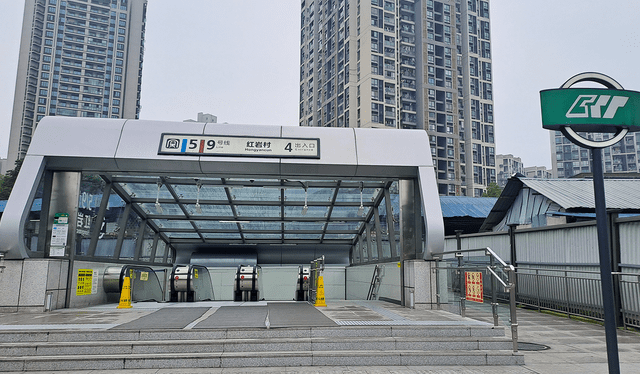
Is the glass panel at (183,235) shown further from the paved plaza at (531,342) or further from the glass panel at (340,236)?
the paved plaza at (531,342)

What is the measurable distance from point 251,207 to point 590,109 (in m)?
11.5

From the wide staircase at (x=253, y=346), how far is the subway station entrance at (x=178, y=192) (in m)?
3.22

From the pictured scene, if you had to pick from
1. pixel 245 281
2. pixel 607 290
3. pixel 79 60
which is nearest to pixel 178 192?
pixel 245 281

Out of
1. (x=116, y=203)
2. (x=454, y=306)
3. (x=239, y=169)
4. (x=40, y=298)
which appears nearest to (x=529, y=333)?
(x=454, y=306)

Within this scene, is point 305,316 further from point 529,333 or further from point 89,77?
→ point 89,77

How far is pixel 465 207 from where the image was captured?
92.8 ft

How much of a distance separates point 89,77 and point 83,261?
10778cm

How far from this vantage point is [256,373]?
6.14 meters

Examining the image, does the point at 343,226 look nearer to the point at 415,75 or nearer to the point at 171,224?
the point at 171,224

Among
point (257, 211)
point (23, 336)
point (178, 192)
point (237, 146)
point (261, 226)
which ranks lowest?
point (23, 336)

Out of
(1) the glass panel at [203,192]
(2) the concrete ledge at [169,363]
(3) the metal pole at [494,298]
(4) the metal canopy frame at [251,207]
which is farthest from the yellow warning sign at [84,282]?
(3) the metal pole at [494,298]

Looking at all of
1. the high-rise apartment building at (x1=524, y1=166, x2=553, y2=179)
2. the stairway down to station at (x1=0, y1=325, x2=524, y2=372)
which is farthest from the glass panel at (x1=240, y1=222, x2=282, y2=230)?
the high-rise apartment building at (x1=524, y1=166, x2=553, y2=179)

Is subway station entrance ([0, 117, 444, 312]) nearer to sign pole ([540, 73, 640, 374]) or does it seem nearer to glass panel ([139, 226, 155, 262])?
glass panel ([139, 226, 155, 262])

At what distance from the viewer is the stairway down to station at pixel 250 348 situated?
6453mm
